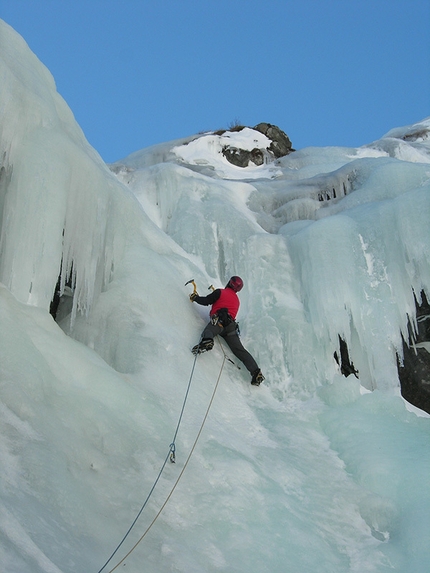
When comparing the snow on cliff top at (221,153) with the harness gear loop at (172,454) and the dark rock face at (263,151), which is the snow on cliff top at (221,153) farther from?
the harness gear loop at (172,454)

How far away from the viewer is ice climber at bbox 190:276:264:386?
6.03 meters

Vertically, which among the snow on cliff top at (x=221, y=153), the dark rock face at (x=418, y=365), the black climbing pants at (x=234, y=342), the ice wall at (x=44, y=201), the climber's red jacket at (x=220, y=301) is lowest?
the dark rock face at (x=418, y=365)

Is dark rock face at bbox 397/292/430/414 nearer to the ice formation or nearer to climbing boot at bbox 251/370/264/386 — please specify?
the ice formation

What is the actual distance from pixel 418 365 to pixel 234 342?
2738 millimetres

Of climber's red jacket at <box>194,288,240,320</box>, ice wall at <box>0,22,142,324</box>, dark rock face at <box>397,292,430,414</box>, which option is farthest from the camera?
dark rock face at <box>397,292,430,414</box>

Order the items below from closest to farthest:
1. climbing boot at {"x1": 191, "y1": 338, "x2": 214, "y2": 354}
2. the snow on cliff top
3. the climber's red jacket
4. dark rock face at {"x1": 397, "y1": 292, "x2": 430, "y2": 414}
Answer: climbing boot at {"x1": 191, "y1": 338, "x2": 214, "y2": 354}
the climber's red jacket
dark rock face at {"x1": 397, "y1": 292, "x2": 430, "y2": 414}
the snow on cliff top

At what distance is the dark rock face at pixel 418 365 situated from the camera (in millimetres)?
7280

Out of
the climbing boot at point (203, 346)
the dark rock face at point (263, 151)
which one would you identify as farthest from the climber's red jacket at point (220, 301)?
the dark rock face at point (263, 151)

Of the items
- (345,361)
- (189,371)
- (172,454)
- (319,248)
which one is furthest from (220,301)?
(172,454)

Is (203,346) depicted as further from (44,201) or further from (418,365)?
(418,365)

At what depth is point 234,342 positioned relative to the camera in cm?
617

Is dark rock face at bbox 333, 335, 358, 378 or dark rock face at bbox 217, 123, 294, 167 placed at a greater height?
dark rock face at bbox 217, 123, 294, 167

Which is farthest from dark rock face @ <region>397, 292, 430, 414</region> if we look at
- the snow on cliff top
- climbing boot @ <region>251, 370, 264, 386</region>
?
the snow on cliff top

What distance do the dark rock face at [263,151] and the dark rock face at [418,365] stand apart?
7900 mm
